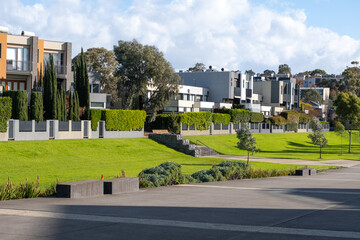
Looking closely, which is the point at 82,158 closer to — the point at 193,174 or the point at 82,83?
the point at 82,83

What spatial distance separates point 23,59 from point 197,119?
75.6ft

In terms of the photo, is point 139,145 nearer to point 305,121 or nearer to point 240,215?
point 240,215

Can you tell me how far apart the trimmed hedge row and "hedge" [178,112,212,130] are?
8085 mm

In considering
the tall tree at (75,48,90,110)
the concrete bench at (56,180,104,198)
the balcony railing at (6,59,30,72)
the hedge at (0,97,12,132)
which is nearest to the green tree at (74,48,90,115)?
the tall tree at (75,48,90,110)

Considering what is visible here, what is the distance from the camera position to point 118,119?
A: 54.1 m

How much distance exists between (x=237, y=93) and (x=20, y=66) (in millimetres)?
58402

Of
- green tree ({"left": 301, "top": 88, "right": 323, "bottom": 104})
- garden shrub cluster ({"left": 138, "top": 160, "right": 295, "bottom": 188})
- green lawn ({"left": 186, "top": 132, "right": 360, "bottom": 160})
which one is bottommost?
green lawn ({"left": 186, "top": 132, "right": 360, "bottom": 160})

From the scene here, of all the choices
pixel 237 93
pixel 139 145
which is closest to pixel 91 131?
pixel 139 145

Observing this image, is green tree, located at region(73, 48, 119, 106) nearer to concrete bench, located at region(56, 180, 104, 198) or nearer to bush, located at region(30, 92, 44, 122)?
bush, located at region(30, 92, 44, 122)

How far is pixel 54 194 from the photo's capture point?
1677 centimetres

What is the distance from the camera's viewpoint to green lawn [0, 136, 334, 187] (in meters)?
32.2

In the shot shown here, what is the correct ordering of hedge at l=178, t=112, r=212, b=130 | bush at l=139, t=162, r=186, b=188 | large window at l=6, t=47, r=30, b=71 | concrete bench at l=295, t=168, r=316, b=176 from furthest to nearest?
1. hedge at l=178, t=112, r=212, b=130
2. large window at l=6, t=47, r=30, b=71
3. concrete bench at l=295, t=168, r=316, b=176
4. bush at l=139, t=162, r=186, b=188

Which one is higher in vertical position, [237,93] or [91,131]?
[237,93]

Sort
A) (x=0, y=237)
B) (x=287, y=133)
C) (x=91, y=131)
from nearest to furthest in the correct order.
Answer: (x=0, y=237) < (x=91, y=131) < (x=287, y=133)
